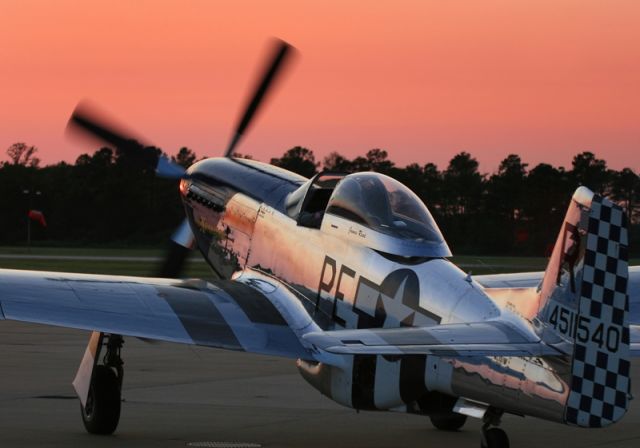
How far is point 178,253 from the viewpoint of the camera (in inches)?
630

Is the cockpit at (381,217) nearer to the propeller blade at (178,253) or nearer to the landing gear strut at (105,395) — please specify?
the landing gear strut at (105,395)

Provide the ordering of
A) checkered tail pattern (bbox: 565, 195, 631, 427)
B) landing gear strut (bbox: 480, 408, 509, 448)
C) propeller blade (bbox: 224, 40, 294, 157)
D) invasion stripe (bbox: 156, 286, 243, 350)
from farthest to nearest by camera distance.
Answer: propeller blade (bbox: 224, 40, 294, 157) < invasion stripe (bbox: 156, 286, 243, 350) < landing gear strut (bbox: 480, 408, 509, 448) < checkered tail pattern (bbox: 565, 195, 631, 427)

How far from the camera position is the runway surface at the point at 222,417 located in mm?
12078

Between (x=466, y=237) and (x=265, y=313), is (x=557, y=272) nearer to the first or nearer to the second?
(x=265, y=313)

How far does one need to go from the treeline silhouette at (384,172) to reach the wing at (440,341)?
80273 millimetres

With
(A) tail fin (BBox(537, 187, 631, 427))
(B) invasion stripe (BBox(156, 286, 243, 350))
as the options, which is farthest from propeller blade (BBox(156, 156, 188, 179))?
(A) tail fin (BBox(537, 187, 631, 427))

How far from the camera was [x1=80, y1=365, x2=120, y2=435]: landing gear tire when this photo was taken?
12.4 metres

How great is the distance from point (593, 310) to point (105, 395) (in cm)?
517

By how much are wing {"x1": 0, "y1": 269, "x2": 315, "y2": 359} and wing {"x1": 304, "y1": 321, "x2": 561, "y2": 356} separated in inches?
74.1

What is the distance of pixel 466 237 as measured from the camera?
96.2m

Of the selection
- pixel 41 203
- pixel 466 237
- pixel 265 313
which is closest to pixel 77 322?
pixel 265 313

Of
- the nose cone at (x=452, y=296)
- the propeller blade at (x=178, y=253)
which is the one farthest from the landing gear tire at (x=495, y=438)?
the propeller blade at (x=178, y=253)

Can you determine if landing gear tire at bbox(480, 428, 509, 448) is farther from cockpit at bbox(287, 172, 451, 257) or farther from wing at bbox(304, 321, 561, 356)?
cockpit at bbox(287, 172, 451, 257)

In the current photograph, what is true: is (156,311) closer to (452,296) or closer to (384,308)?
(384,308)
